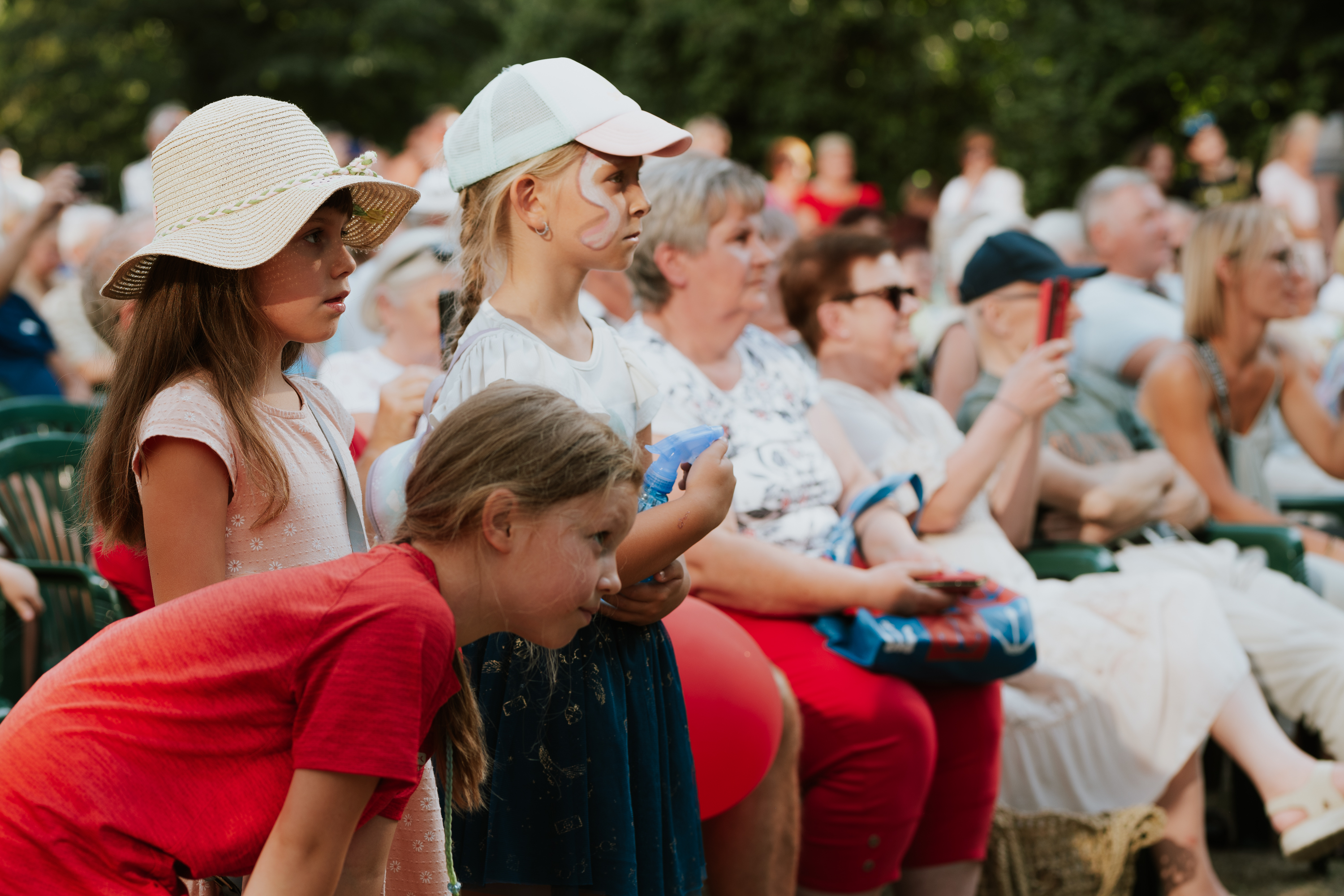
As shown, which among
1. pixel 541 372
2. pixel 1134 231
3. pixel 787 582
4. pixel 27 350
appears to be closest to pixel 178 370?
A: pixel 541 372

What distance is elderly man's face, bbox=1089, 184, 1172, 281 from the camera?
6031 mm

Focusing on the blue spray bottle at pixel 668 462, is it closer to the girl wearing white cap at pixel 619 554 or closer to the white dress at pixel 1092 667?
the girl wearing white cap at pixel 619 554

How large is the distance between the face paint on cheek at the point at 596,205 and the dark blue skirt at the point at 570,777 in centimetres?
63

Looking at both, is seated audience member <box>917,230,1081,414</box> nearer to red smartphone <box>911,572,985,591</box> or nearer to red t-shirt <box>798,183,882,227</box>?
red smartphone <box>911,572,985,591</box>

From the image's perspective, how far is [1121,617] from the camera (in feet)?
11.5

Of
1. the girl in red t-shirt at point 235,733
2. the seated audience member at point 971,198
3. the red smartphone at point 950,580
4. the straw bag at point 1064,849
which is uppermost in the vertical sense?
the girl in red t-shirt at point 235,733

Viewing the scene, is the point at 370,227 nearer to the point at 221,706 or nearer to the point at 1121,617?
the point at 221,706

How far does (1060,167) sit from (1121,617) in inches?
495

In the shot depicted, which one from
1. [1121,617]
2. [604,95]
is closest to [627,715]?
[604,95]

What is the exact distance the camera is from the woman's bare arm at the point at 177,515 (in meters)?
1.74

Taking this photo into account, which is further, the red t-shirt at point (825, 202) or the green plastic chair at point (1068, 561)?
the red t-shirt at point (825, 202)

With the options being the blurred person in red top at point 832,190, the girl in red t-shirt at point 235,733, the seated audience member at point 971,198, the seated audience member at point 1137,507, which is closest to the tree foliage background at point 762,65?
the seated audience member at point 971,198

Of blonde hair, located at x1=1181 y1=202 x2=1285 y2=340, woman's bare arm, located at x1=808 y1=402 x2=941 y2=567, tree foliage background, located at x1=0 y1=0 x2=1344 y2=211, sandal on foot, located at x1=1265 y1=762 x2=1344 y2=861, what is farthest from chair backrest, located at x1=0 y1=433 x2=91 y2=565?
tree foliage background, located at x1=0 y1=0 x2=1344 y2=211

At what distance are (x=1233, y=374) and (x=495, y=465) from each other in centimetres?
400
